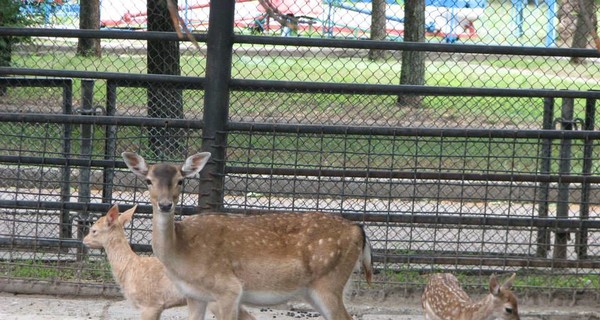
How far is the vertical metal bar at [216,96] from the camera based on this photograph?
8414 millimetres

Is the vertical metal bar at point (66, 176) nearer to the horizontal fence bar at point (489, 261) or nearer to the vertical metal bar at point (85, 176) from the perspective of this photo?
the vertical metal bar at point (85, 176)

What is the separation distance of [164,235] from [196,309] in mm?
651

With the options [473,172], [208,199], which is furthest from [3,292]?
[473,172]

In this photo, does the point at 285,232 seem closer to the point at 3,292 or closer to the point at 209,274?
the point at 209,274

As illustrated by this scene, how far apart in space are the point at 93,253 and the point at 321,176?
2.11 metres

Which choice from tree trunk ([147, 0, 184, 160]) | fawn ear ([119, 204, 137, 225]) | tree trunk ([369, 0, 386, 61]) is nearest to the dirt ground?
fawn ear ([119, 204, 137, 225])

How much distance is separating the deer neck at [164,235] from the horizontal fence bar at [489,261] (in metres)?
2.18

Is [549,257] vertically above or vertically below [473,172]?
below

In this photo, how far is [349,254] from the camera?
7.18 meters

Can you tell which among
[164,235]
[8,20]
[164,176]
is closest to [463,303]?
[164,235]

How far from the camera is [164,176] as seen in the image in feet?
22.9

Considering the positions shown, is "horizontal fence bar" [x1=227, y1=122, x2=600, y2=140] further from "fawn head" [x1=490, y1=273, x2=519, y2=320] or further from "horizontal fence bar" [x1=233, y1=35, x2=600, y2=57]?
"fawn head" [x1=490, y1=273, x2=519, y2=320]

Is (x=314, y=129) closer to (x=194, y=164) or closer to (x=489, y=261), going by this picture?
(x=194, y=164)

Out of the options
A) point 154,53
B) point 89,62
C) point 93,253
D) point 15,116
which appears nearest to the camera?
point 15,116
